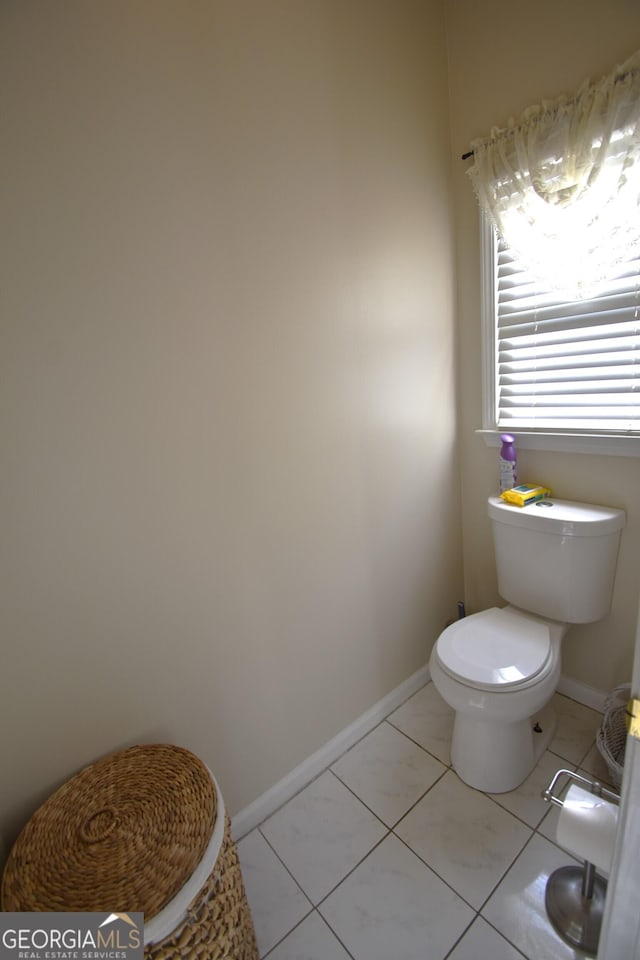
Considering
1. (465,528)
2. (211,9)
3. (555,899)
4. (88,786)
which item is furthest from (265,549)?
(211,9)

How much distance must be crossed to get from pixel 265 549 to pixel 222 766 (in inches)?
25.0

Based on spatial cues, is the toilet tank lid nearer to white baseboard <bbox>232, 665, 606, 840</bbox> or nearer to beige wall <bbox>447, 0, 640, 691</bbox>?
beige wall <bbox>447, 0, 640, 691</bbox>

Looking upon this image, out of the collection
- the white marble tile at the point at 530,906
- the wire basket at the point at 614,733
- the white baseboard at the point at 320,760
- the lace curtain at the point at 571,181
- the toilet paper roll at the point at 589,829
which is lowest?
the white marble tile at the point at 530,906

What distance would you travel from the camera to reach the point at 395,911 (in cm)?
101

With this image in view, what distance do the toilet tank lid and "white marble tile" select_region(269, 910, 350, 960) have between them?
48.6 inches

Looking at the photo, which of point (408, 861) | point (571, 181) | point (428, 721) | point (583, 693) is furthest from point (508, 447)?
point (408, 861)

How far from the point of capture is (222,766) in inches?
45.5

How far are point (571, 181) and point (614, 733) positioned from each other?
1712 millimetres

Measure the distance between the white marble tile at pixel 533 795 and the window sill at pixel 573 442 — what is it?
105 centimetres

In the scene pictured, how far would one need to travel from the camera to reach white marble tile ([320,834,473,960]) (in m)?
0.95

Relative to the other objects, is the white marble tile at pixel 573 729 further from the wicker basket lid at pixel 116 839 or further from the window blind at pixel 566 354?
the wicker basket lid at pixel 116 839

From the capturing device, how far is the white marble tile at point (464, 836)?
1070mm

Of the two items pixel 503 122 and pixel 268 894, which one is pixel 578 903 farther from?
pixel 503 122

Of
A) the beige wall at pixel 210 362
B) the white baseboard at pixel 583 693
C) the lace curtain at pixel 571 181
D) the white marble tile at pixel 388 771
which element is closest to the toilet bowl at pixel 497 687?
the white marble tile at pixel 388 771
